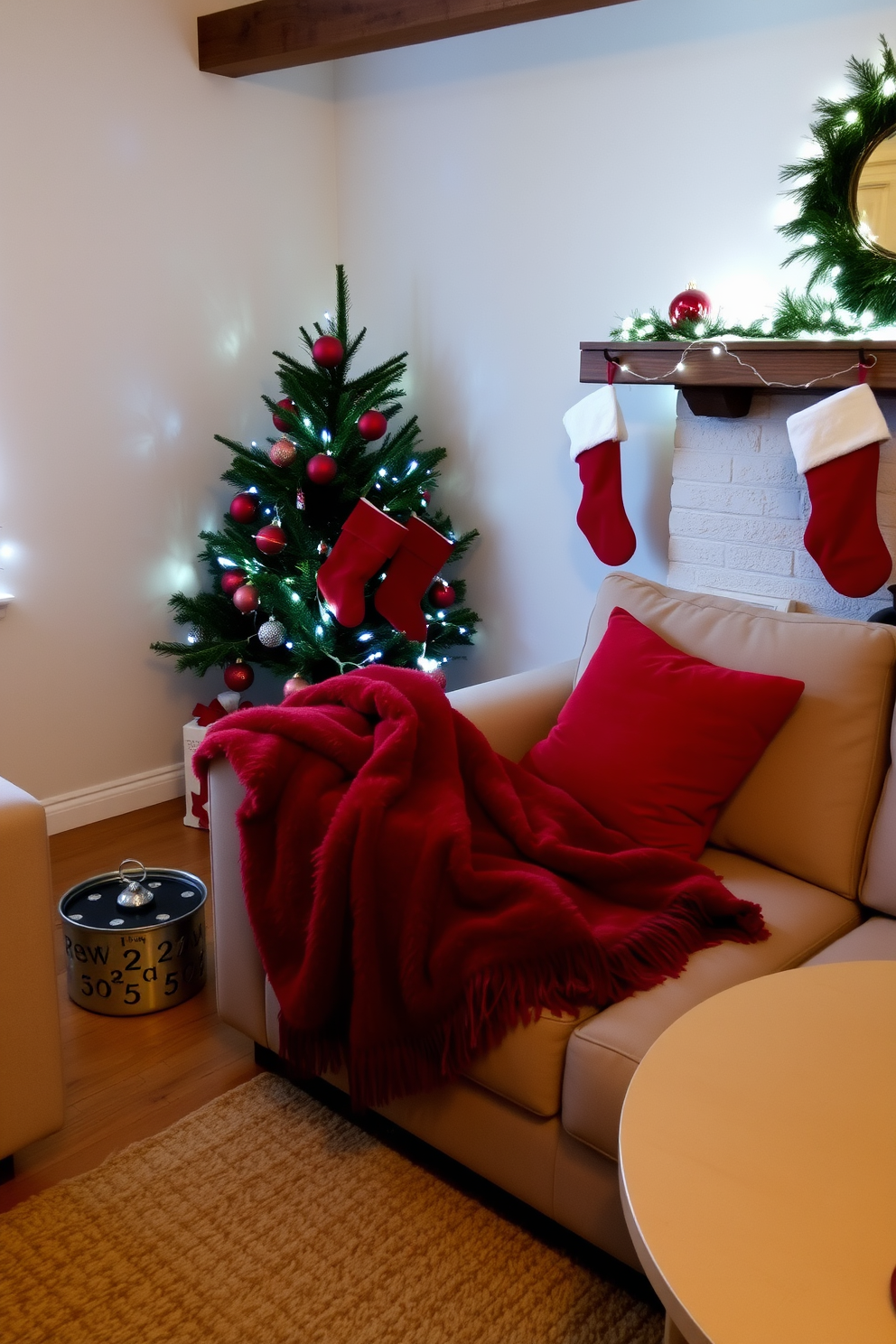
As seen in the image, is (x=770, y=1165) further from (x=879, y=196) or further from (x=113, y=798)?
(x=113, y=798)

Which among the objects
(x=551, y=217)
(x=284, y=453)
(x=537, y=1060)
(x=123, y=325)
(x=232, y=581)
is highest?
(x=551, y=217)

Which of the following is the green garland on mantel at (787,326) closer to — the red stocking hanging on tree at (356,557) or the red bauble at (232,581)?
Result: the red stocking hanging on tree at (356,557)

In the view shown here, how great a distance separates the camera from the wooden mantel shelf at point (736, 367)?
7.41 feet

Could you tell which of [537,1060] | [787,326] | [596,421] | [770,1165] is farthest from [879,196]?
[770,1165]

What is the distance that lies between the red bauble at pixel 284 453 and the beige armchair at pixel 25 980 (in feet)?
5.04

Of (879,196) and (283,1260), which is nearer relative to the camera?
(283,1260)

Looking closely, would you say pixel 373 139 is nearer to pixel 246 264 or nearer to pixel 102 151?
pixel 246 264

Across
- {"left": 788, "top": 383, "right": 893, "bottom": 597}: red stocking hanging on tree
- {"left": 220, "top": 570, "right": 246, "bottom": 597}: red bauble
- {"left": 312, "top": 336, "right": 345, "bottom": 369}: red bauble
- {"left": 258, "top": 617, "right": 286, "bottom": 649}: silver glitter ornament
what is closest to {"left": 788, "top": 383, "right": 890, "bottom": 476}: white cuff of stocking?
{"left": 788, "top": 383, "right": 893, "bottom": 597}: red stocking hanging on tree

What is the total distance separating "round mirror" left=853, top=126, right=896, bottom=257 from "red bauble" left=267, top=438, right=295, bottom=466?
1.48m

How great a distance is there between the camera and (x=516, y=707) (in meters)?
2.26

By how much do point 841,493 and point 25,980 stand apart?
1771mm

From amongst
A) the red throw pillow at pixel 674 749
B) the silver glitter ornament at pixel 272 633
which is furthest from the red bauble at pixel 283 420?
the red throw pillow at pixel 674 749

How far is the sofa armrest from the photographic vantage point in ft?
7.19

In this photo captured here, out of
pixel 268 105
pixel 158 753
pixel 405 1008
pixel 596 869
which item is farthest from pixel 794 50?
pixel 158 753
